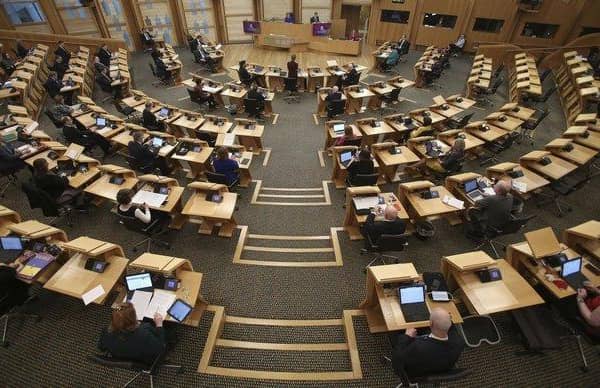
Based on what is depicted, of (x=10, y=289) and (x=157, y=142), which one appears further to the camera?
Answer: (x=157, y=142)

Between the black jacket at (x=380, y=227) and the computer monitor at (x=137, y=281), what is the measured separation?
11.7 feet

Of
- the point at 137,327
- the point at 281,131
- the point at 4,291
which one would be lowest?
the point at 281,131

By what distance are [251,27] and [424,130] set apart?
13.8 metres

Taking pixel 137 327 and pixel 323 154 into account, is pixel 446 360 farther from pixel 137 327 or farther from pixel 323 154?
pixel 323 154

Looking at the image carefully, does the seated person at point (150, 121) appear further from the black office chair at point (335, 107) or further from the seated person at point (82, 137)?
the black office chair at point (335, 107)

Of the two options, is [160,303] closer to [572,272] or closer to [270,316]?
[270,316]

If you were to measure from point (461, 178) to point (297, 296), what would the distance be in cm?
418

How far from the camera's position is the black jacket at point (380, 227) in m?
5.00

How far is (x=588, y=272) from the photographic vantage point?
179 inches

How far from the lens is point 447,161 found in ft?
22.1

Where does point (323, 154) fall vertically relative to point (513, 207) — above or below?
below

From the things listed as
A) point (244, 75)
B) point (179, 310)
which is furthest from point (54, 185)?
point (244, 75)

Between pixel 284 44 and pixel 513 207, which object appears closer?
pixel 513 207

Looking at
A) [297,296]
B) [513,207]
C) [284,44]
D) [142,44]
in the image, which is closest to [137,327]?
[297,296]
